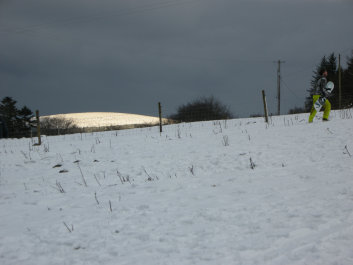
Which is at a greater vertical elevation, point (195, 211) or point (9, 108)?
point (9, 108)

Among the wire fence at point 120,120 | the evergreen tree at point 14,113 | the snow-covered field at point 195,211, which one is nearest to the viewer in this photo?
the snow-covered field at point 195,211

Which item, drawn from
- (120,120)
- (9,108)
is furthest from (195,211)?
(9,108)

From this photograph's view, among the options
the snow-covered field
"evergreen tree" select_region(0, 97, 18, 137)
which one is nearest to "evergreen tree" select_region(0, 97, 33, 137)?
"evergreen tree" select_region(0, 97, 18, 137)

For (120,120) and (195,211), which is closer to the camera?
(195,211)

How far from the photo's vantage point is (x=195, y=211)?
3.57 metres

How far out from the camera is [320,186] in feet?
13.1

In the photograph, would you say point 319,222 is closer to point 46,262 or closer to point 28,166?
point 46,262

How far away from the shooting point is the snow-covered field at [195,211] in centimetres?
257

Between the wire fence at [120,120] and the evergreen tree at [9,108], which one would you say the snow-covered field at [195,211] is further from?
the evergreen tree at [9,108]

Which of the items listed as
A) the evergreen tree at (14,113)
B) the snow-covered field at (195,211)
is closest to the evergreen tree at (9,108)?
the evergreen tree at (14,113)

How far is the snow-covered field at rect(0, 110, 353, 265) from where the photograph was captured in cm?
257

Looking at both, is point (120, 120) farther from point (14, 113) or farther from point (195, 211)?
point (14, 113)

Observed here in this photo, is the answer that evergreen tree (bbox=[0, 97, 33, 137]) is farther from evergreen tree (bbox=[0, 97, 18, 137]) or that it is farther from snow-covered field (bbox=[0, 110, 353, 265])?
snow-covered field (bbox=[0, 110, 353, 265])

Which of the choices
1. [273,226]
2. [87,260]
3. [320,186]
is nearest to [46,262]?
[87,260]
